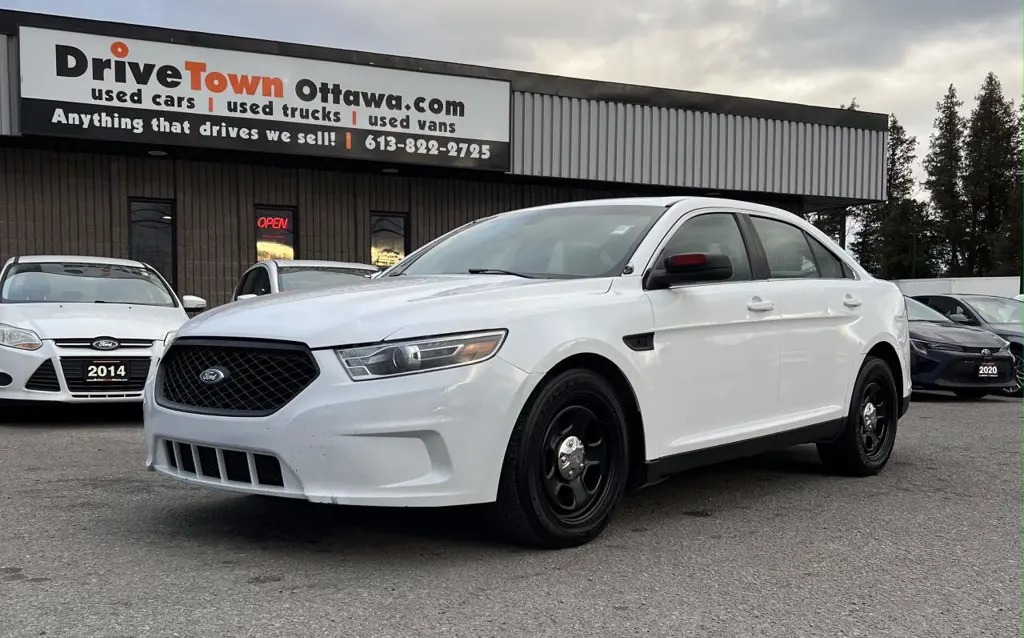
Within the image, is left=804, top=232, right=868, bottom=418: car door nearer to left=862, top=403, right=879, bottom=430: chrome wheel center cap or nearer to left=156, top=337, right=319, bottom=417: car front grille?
left=862, top=403, right=879, bottom=430: chrome wheel center cap

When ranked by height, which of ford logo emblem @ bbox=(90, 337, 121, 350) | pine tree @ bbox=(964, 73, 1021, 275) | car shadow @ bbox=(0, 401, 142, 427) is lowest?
car shadow @ bbox=(0, 401, 142, 427)

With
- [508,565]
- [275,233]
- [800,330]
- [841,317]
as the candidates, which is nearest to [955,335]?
[841,317]

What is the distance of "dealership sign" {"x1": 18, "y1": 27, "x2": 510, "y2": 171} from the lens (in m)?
13.1

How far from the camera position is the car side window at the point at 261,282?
10445mm

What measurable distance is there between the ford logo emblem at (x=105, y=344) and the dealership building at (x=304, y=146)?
6.48 m

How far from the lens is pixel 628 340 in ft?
14.1

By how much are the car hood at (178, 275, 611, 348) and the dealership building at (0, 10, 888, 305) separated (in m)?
10.4

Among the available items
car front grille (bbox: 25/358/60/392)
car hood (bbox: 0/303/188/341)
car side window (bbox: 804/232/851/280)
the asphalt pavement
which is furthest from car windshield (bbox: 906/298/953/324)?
car front grille (bbox: 25/358/60/392)

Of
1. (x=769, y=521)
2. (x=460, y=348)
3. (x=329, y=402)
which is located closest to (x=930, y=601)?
(x=769, y=521)

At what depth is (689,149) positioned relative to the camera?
17.7 meters

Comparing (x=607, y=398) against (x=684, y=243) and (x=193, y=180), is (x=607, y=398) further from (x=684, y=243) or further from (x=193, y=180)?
(x=193, y=180)

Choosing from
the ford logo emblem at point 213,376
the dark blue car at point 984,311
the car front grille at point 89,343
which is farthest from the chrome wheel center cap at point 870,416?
the dark blue car at point 984,311

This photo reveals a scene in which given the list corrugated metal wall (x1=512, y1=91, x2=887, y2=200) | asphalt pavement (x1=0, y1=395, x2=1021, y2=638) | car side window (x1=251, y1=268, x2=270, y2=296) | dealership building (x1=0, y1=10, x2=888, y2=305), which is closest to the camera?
asphalt pavement (x1=0, y1=395, x2=1021, y2=638)

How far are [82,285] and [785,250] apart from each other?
264 inches
